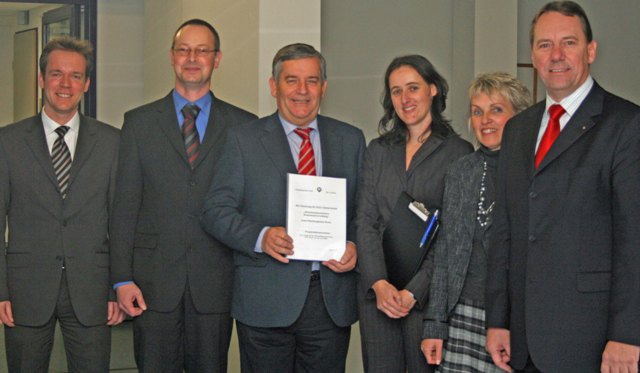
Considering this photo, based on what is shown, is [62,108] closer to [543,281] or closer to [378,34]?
[543,281]

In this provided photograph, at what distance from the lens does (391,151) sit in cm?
367

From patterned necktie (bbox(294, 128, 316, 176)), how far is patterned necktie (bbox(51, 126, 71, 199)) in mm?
966

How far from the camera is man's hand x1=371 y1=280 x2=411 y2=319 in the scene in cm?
351

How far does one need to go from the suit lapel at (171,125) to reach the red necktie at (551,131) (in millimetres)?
1488

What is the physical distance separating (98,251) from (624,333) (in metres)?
2.14

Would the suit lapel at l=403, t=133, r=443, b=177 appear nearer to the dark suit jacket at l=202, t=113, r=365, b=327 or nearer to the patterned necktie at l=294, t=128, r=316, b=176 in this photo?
the dark suit jacket at l=202, t=113, r=365, b=327

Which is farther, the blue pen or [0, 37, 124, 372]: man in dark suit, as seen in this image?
[0, 37, 124, 372]: man in dark suit

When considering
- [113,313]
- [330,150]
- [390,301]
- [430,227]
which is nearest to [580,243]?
[430,227]

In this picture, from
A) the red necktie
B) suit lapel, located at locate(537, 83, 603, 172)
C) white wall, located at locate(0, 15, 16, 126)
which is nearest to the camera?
suit lapel, located at locate(537, 83, 603, 172)

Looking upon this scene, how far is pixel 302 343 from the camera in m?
3.73

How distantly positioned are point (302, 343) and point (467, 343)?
712 millimetres

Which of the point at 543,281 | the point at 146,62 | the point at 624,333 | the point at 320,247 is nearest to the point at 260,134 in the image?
the point at 320,247

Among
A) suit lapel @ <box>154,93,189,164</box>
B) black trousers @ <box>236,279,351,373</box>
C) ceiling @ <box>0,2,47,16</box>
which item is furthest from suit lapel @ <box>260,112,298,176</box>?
ceiling @ <box>0,2,47,16</box>

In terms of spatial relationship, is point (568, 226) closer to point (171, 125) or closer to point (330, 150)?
point (330, 150)
